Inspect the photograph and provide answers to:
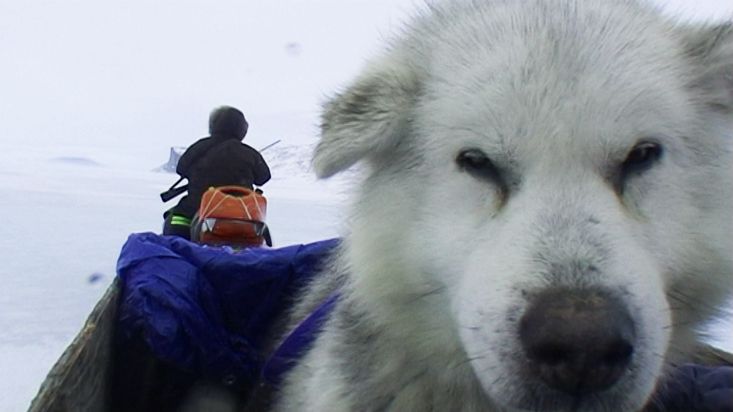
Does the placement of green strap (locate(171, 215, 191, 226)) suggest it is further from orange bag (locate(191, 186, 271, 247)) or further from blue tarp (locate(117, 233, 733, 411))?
blue tarp (locate(117, 233, 733, 411))

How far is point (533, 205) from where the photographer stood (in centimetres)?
155

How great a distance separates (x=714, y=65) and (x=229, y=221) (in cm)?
268

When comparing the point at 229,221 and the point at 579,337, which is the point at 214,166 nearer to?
the point at 229,221

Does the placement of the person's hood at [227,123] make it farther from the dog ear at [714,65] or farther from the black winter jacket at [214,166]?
the dog ear at [714,65]

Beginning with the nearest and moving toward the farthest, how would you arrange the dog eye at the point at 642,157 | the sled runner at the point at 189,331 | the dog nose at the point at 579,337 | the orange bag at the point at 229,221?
the dog nose at the point at 579,337
the dog eye at the point at 642,157
the sled runner at the point at 189,331
the orange bag at the point at 229,221

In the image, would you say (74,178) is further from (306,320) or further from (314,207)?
(306,320)

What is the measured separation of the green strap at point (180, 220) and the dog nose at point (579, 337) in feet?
12.0

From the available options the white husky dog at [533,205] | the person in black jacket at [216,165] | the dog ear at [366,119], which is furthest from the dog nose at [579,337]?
the person in black jacket at [216,165]

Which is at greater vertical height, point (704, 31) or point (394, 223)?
point (704, 31)

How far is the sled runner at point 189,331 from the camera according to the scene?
224 centimetres

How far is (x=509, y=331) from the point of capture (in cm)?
144

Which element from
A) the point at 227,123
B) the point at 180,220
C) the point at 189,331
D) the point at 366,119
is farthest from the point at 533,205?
the point at 227,123

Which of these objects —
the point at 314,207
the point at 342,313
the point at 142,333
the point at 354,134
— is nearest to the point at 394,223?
the point at 354,134

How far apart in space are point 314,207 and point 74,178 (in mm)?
5779
